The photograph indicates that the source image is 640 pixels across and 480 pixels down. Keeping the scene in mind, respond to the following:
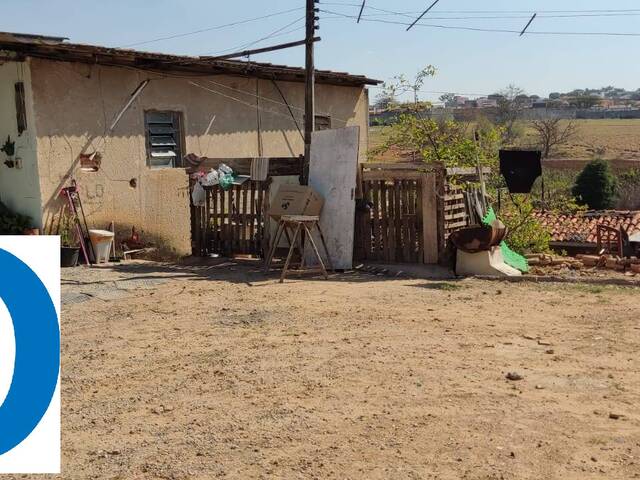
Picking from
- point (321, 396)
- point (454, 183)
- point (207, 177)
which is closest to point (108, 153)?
point (207, 177)

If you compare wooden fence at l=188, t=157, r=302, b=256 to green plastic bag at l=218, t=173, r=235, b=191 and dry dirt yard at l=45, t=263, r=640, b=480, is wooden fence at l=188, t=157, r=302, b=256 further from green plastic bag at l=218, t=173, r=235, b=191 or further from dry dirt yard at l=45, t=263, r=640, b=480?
dry dirt yard at l=45, t=263, r=640, b=480

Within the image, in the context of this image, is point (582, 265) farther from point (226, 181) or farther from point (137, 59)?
point (137, 59)

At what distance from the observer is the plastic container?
37.8 feet

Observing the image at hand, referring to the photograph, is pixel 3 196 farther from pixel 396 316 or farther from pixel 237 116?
pixel 396 316

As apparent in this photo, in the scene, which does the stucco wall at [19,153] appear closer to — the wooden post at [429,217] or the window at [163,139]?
the window at [163,139]

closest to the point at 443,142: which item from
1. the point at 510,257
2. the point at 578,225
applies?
the point at 510,257

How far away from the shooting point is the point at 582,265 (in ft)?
34.8

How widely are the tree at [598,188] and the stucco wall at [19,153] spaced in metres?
19.2

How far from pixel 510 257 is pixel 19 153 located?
8004mm

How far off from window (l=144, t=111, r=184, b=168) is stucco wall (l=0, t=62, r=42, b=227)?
221cm

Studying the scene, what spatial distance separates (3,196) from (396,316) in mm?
8085

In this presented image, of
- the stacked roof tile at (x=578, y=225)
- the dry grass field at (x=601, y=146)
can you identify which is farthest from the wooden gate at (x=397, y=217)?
the dry grass field at (x=601, y=146)

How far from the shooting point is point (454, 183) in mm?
10516

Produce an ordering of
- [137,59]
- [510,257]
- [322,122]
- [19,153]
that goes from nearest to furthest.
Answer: [510,257] → [19,153] → [137,59] → [322,122]
